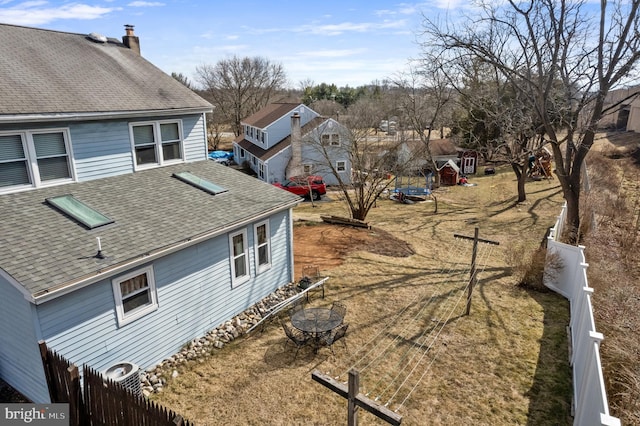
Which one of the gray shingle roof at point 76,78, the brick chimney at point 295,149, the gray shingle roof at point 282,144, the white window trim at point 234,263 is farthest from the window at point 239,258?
the brick chimney at point 295,149

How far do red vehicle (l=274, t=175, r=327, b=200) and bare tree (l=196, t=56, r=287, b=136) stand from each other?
2975 cm

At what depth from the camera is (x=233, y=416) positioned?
7633 mm

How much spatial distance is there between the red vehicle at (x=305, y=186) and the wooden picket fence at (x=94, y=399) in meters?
24.3

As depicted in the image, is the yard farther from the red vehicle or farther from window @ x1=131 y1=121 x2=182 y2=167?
the red vehicle

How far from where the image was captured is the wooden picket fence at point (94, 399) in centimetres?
575

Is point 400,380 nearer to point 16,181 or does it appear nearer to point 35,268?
point 35,268

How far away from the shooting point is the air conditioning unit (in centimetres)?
748

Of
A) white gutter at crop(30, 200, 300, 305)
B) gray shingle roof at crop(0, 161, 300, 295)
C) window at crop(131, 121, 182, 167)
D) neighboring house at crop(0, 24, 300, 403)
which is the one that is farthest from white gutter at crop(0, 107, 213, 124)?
white gutter at crop(30, 200, 300, 305)

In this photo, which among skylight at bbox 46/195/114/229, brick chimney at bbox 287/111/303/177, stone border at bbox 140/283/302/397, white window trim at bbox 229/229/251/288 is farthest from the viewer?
brick chimney at bbox 287/111/303/177

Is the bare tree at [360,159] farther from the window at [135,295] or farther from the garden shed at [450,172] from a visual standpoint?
the window at [135,295]

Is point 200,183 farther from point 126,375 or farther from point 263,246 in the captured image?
point 126,375

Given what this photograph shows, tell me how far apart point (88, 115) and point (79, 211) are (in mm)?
2951

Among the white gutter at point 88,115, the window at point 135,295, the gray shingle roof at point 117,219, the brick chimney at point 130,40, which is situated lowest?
the window at point 135,295

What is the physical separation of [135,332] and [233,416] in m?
2.96
